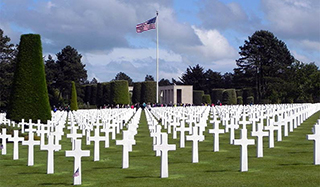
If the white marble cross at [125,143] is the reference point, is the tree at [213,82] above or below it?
above

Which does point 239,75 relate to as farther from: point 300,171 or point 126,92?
point 300,171

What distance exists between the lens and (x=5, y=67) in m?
56.8

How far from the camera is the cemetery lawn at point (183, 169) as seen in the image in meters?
8.26

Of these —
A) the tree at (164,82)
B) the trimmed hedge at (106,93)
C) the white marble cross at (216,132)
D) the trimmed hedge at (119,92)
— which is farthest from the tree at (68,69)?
the white marble cross at (216,132)

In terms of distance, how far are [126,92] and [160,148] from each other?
208ft

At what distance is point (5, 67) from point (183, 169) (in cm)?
5064

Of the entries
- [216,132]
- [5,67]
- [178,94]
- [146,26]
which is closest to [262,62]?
[178,94]

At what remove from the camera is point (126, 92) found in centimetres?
7194

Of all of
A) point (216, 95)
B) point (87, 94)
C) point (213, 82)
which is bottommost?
point (87, 94)

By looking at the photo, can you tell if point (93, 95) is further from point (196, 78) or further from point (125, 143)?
point (125, 143)

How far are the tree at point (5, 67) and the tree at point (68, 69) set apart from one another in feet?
76.6

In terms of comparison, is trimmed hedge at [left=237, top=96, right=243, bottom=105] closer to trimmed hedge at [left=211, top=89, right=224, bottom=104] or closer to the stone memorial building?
trimmed hedge at [left=211, top=89, right=224, bottom=104]

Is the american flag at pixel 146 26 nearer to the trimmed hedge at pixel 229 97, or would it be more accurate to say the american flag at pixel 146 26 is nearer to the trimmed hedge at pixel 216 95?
the trimmed hedge at pixel 229 97

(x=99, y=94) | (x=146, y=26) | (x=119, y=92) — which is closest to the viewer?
(x=146, y=26)
